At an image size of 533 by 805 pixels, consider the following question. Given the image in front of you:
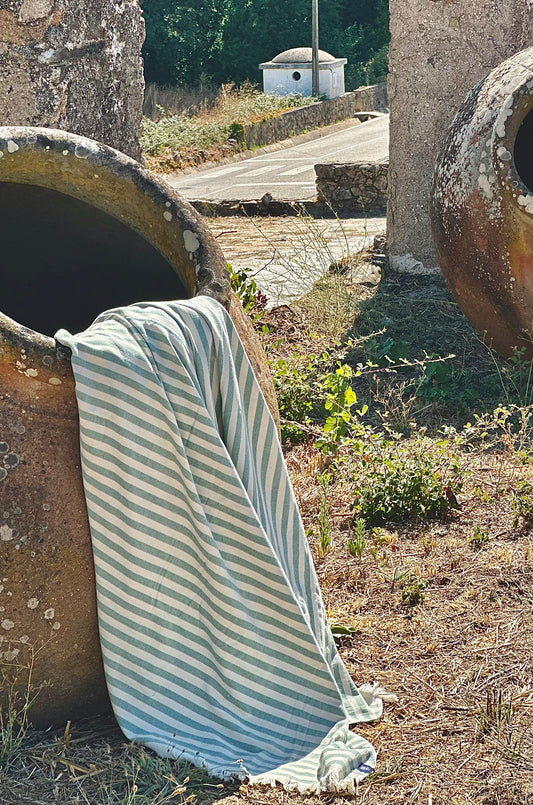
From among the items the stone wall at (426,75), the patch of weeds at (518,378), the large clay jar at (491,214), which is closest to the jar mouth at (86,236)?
the patch of weeds at (518,378)

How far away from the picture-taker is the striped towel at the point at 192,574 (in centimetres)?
220

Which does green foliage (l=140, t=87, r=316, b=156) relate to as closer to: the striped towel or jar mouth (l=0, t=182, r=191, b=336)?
jar mouth (l=0, t=182, r=191, b=336)

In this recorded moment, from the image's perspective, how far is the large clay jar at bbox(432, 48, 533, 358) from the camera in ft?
15.5

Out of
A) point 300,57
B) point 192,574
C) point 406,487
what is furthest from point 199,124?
point 192,574

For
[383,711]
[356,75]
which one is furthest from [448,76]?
[356,75]

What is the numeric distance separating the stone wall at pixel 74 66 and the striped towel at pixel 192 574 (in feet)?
5.62

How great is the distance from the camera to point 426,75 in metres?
6.83

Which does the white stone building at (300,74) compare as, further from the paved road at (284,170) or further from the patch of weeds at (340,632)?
the patch of weeds at (340,632)

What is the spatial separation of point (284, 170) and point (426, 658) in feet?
49.9

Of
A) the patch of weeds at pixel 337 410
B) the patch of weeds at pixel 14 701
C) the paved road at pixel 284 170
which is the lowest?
the paved road at pixel 284 170

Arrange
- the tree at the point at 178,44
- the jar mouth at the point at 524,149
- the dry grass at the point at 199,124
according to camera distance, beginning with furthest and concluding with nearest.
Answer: the tree at the point at 178,44 < the dry grass at the point at 199,124 < the jar mouth at the point at 524,149

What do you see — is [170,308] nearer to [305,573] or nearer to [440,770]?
[305,573]

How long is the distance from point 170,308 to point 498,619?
4.28 feet

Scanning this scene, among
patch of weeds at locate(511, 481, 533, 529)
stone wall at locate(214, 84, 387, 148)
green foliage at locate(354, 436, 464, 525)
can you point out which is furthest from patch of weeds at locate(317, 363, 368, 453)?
stone wall at locate(214, 84, 387, 148)
